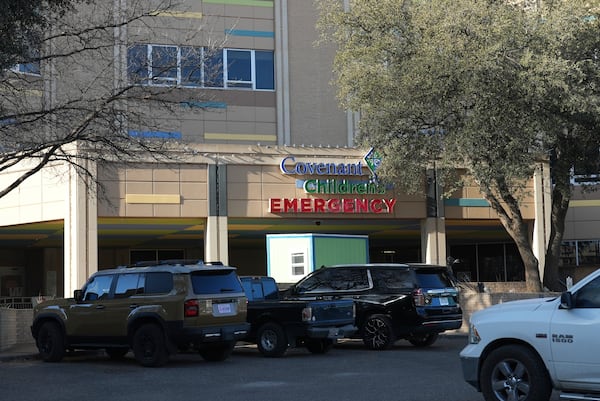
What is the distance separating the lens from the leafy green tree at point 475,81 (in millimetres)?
23188

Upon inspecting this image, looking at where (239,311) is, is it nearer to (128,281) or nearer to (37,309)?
(128,281)

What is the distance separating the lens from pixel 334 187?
98.1ft

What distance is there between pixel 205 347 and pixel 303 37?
23406 mm

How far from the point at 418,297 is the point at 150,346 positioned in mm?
5747

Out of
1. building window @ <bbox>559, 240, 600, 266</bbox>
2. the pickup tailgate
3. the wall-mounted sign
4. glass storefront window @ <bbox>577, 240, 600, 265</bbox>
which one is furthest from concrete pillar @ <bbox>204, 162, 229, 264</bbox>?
glass storefront window @ <bbox>577, 240, 600, 265</bbox>

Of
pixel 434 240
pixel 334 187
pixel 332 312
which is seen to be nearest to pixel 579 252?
pixel 434 240

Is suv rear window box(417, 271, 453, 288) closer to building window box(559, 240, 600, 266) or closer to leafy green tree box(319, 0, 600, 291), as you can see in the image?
leafy green tree box(319, 0, 600, 291)

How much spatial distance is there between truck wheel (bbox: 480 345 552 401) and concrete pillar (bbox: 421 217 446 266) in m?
21.5

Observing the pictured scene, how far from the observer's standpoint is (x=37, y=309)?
56.9 ft

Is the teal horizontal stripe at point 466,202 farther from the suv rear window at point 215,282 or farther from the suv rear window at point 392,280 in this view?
the suv rear window at point 215,282

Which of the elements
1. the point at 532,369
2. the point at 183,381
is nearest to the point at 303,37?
the point at 183,381

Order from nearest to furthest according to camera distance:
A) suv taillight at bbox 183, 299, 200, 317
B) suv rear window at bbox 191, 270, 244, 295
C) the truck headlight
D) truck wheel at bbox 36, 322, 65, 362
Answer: the truck headlight
suv taillight at bbox 183, 299, 200, 317
suv rear window at bbox 191, 270, 244, 295
truck wheel at bbox 36, 322, 65, 362

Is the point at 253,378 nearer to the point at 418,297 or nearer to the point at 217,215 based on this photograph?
the point at 418,297

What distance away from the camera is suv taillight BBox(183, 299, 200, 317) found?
49.6 feet
